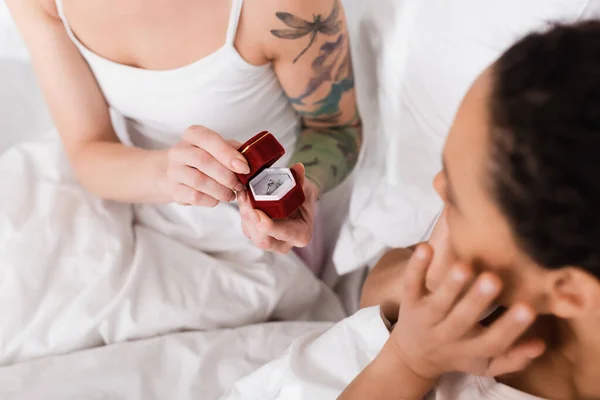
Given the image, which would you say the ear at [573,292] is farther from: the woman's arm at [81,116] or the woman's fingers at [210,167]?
the woman's arm at [81,116]

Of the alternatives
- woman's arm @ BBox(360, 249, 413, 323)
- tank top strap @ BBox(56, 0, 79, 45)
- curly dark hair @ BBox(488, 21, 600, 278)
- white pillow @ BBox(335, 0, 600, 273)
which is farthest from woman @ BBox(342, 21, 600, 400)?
tank top strap @ BBox(56, 0, 79, 45)

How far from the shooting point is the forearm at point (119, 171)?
31.4 inches

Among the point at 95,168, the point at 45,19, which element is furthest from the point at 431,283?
the point at 45,19

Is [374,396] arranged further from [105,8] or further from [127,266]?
[105,8]

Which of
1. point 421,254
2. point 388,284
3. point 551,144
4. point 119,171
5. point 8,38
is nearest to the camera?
point 551,144

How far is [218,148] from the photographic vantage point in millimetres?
602

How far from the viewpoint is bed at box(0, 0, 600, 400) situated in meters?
0.71

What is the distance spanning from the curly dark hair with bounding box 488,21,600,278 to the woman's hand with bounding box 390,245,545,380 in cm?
5

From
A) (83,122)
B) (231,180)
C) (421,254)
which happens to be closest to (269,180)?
(231,180)

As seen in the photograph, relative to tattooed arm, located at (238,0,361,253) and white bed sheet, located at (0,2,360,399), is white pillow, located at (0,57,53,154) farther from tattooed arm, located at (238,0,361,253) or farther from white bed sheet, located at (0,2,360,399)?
tattooed arm, located at (238,0,361,253)

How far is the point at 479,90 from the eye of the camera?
0.45 m

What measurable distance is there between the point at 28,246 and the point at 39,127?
43 cm

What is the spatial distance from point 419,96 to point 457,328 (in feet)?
1.30

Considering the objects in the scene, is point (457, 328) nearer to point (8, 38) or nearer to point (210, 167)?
point (210, 167)
